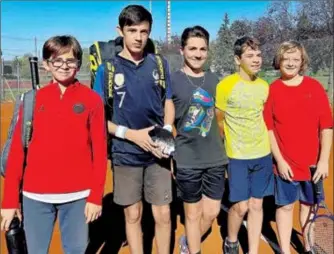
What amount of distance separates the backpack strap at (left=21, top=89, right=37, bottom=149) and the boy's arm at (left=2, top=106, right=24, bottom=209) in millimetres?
25

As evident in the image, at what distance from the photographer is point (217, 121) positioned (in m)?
3.14

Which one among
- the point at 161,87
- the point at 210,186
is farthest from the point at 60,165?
the point at 210,186

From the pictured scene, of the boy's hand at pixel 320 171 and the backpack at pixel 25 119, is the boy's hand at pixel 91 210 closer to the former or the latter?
the backpack at pixel 25 119

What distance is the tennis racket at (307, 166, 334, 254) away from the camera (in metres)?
3.17

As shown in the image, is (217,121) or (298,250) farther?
(298,250)

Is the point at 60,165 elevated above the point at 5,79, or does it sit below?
below

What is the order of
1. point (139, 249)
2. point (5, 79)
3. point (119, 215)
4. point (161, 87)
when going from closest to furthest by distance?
point (161, 87)
point (139, 249)
point (119, 215)
point (5, 79)

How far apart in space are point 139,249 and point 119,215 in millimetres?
1747

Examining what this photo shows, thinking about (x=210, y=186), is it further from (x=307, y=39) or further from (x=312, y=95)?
(x=307, y=39)

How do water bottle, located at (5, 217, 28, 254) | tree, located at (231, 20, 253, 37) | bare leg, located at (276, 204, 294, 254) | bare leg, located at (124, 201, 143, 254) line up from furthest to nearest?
tree, located at (231, 20, 253, 37) → bare leg, located at (276, 204, 294, 254) → bare leg, located at (124, 201, 143, 254) → water bottle, located at (5, 217, 28, 254)

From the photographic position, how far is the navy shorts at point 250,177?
3.09 m

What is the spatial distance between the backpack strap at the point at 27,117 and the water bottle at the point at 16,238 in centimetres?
56

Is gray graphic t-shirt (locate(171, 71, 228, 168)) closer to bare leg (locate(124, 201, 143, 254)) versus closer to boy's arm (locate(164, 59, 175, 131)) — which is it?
boy's arm (locate(164, 59, 175, 131))

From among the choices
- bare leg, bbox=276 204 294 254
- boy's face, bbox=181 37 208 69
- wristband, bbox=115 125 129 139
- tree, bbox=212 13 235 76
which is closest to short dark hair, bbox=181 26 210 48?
boy's face, bbox=181 37 208 69
